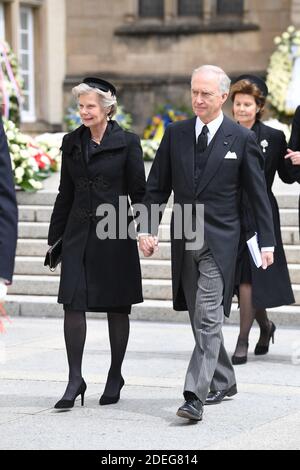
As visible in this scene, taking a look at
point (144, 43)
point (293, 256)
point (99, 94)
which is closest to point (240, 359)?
point (99, 94)

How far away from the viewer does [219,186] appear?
21.5ft

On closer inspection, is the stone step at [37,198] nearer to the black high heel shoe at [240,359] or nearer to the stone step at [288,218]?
the stone step at [288,218]

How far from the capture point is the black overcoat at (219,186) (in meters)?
6.55

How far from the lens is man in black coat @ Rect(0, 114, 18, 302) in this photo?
16.8 feet

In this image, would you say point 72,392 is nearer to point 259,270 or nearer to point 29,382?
point 29,382

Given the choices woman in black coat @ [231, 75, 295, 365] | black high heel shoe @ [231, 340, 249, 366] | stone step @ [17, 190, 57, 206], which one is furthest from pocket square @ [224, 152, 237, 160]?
stone step @ [17, 190, 57, 206]

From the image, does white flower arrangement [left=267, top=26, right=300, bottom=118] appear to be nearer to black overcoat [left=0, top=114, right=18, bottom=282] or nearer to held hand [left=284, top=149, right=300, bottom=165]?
held hand [left=284, top=149, right=300, bottom=165]

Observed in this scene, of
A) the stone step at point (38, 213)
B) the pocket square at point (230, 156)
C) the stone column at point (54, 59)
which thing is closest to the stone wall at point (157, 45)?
the stone column at point (54, 59)

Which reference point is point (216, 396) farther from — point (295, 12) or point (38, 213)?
point (295, 12)

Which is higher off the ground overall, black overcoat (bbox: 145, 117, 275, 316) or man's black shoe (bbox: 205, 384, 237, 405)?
black overcoat (bbox: 145, 117, 275, 316)

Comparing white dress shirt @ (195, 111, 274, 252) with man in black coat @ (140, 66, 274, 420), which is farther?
white dress shirt @ (195, 111, 274, 252)

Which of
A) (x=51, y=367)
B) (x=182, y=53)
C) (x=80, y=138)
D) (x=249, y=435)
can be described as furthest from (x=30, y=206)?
(x=182, y=53)

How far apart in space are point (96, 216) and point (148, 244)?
405 millimetres

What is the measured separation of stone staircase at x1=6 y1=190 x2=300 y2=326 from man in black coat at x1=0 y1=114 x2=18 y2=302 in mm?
5163
